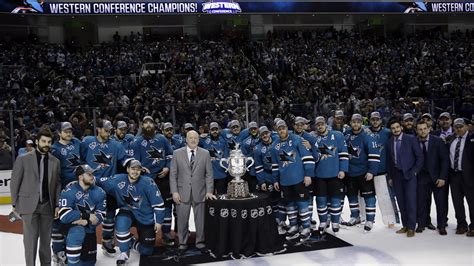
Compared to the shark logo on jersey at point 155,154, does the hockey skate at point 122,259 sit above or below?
below

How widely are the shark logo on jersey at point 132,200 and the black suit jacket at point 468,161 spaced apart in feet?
13.3

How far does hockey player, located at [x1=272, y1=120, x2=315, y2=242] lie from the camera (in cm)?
669

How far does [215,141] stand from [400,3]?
2172 centimetres

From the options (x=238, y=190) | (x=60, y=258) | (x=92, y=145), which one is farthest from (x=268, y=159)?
(x=60, y=258)

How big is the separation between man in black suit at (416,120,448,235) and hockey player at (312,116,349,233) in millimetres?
1010

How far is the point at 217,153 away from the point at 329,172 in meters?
1.74

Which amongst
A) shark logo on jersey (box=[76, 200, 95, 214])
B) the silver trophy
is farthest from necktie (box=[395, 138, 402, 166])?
shark logo on jersey (box=[76, 200, 95, 214])

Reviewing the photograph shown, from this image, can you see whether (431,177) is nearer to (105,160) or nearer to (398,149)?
(398,149)

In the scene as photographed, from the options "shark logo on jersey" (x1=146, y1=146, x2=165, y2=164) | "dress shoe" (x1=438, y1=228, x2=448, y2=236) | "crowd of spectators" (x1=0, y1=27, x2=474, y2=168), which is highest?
"crowd of spectators" (x1=0, y1=27, x2=474, y2=168)

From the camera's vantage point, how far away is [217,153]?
25.5 ft

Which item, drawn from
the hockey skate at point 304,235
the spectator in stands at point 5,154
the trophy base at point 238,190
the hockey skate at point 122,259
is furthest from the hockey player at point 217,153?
the spectator in stands at point 5,154

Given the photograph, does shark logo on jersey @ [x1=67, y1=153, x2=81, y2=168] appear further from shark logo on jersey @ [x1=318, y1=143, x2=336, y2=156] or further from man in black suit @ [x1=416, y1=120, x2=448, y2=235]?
man in black suit @ [x1=416, y1=120, x2=448, y2=235]

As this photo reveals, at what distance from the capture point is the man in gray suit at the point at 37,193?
17.7 feet

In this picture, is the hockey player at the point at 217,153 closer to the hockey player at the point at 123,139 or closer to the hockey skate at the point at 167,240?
the hockey skate at the point at 167,240
